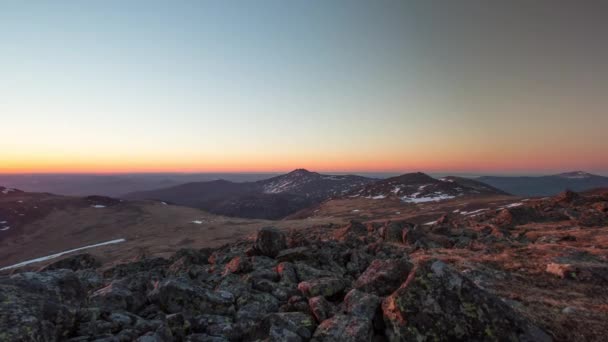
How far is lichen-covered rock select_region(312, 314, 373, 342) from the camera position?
27.9ft

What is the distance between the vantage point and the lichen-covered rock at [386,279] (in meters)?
11.5

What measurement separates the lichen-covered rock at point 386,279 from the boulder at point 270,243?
1115cm

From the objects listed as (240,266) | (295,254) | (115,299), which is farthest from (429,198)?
(115,299)

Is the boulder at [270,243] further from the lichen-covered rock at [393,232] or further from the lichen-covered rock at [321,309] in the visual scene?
the lichen-covered rock at [393,232]

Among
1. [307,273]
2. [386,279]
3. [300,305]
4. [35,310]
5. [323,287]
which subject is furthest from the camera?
[307,273]

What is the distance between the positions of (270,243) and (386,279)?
12.5m

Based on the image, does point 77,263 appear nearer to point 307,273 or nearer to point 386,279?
point 307,273

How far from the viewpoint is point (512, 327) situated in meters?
8.62

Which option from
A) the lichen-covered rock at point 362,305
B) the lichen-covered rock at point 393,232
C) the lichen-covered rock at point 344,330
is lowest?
the lichen-covered rock at point 393,232

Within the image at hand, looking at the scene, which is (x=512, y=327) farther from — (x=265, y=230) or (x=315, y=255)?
→ (x=265, y=230)

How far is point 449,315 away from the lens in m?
8.81

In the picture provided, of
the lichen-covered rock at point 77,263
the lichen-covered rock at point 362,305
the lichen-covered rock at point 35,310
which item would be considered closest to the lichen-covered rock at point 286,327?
the lichen-covered rock at point 362,305

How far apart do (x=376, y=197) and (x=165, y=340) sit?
181404 millimetres

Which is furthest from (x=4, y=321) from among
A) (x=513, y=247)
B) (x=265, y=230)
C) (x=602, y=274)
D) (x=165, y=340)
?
(x=513, y=247)
